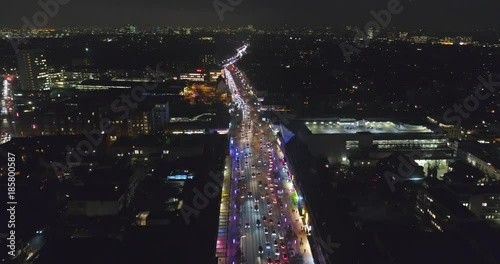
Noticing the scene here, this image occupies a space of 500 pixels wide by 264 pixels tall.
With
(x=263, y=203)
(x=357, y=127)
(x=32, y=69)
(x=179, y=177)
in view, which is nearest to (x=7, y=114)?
(x=32, y=69)

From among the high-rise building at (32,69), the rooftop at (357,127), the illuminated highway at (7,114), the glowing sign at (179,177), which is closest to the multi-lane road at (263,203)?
the glowing sign at (179,177)

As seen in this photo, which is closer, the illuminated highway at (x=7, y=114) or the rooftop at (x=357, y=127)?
the rooftop at (x=357, y=127)

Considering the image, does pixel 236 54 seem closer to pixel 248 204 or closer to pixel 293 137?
pixel 293 137

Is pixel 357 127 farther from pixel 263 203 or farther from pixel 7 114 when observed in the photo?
pixel 7 114

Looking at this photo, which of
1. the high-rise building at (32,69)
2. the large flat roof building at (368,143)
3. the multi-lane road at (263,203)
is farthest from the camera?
the high-rise building at (32,69)

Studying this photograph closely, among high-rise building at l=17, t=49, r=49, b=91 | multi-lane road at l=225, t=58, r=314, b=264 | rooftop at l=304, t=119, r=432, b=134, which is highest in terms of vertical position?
high-rise building at l=17, t=49, r=49, b=91

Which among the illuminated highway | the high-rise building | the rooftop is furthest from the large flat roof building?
the high-rise building

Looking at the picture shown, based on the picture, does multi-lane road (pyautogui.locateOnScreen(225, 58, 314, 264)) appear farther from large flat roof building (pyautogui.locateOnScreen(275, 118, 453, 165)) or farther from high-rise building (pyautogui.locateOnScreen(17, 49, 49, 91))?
high-rise building (pyautogui.locateOnScreen(17, 49, 49, 91))

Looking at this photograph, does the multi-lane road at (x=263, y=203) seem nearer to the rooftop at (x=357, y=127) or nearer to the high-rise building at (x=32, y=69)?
the rooftop at (x=357, y=127)
